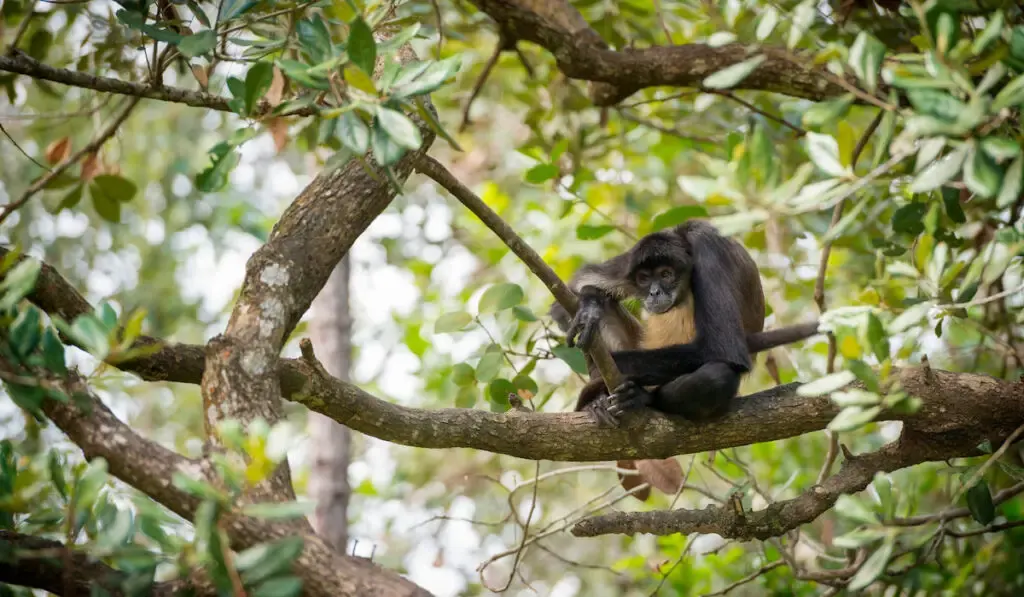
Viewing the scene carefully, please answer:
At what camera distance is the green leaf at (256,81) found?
321cm

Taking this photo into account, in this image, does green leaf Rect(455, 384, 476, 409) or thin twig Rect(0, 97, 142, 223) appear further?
green leaf Rect(455, 384, 476, 409)

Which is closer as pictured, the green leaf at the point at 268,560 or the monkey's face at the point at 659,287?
the green leaf at the point at 268,560

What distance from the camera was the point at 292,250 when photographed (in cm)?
415

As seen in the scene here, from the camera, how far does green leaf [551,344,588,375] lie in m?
4.50

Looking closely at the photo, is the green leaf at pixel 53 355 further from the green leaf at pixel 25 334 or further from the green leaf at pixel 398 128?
the green leaf at pixel 398 128

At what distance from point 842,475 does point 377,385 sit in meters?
7.98

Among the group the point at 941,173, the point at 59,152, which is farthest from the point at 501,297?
the point at 59,152

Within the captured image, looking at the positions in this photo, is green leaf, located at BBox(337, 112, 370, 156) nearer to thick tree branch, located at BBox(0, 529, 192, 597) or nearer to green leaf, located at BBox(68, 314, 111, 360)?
green leaf, located at BBox(68, 314, 111, 360)

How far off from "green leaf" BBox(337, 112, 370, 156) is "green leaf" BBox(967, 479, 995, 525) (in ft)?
10.0

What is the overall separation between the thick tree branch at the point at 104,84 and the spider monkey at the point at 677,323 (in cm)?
216

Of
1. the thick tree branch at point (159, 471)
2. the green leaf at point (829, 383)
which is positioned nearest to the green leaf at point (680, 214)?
the green leaf at point (829, 383)

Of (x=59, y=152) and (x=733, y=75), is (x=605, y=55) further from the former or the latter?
(x=59, y=152)

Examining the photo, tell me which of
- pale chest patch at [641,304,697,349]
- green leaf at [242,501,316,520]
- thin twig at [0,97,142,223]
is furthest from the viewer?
pale chest patch at [641,304,697,349]

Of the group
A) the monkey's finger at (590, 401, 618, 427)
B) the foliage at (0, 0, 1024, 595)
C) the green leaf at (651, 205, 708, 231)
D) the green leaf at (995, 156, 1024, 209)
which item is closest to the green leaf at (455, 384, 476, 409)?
the foliage at (0, 0, 1024, 595)
